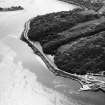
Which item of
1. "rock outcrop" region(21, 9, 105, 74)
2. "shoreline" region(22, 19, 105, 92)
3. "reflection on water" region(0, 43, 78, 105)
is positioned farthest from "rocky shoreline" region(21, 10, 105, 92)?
"reflection on water" region(0, 43, 78, 105)

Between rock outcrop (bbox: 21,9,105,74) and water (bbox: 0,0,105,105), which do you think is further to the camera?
rock outcrop (bbox: 21,9,105,74)

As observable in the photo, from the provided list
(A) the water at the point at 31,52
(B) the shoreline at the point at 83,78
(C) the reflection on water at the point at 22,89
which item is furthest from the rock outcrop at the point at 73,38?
(C) the reflection on water at the point at 22,89

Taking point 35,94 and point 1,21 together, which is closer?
point 35,94

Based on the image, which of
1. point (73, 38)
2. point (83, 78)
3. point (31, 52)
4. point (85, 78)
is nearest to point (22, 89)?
point (83, 78)

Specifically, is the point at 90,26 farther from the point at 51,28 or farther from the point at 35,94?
the point at 35,94

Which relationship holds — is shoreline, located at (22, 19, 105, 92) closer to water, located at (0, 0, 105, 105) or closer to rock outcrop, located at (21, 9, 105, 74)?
water, located at (0, 0, 105, 105)

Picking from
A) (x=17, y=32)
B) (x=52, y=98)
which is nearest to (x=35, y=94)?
(x=52, y=98)

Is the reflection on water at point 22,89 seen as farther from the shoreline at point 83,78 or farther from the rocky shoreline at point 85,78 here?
the rocky shoreline at point 85,78

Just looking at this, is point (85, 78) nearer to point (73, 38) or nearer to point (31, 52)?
point (73, 38)
